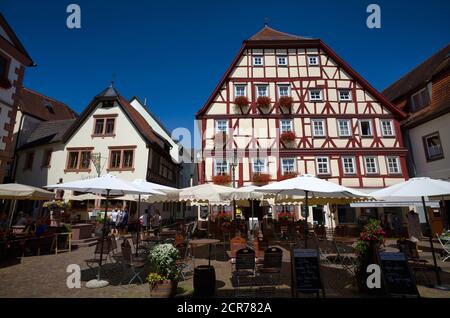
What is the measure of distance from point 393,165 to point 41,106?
111 ft

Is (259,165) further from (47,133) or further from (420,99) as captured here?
(47,133)

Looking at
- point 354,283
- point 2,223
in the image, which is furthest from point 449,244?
point 2,223

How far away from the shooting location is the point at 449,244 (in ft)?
30.0

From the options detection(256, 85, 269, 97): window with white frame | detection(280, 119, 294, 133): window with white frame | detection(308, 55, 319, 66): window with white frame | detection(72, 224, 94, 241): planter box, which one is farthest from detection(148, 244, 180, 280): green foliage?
detection(308, 55, 319, 66): window with white frame

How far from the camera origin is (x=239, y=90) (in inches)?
829

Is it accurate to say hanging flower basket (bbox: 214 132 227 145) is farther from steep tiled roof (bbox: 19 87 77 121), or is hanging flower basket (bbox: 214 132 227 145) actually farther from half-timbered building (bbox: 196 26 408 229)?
steep tiled roof (bbox: 19 87 77 121)

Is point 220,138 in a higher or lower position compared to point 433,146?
higher

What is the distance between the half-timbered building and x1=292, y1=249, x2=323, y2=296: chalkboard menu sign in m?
13.4

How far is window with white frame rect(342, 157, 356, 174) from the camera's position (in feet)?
63.5

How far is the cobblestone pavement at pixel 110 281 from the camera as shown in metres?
5.68

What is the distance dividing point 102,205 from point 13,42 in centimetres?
1182

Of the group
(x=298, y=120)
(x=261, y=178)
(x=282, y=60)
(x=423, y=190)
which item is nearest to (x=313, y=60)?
→ (x=282, y=60)

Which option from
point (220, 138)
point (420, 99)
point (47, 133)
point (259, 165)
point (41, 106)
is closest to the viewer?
point (420, 99)

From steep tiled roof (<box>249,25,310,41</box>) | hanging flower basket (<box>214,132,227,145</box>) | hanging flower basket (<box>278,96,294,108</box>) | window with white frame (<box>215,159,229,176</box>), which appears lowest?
window with white frame (<box>215,159,229,176</box>)
